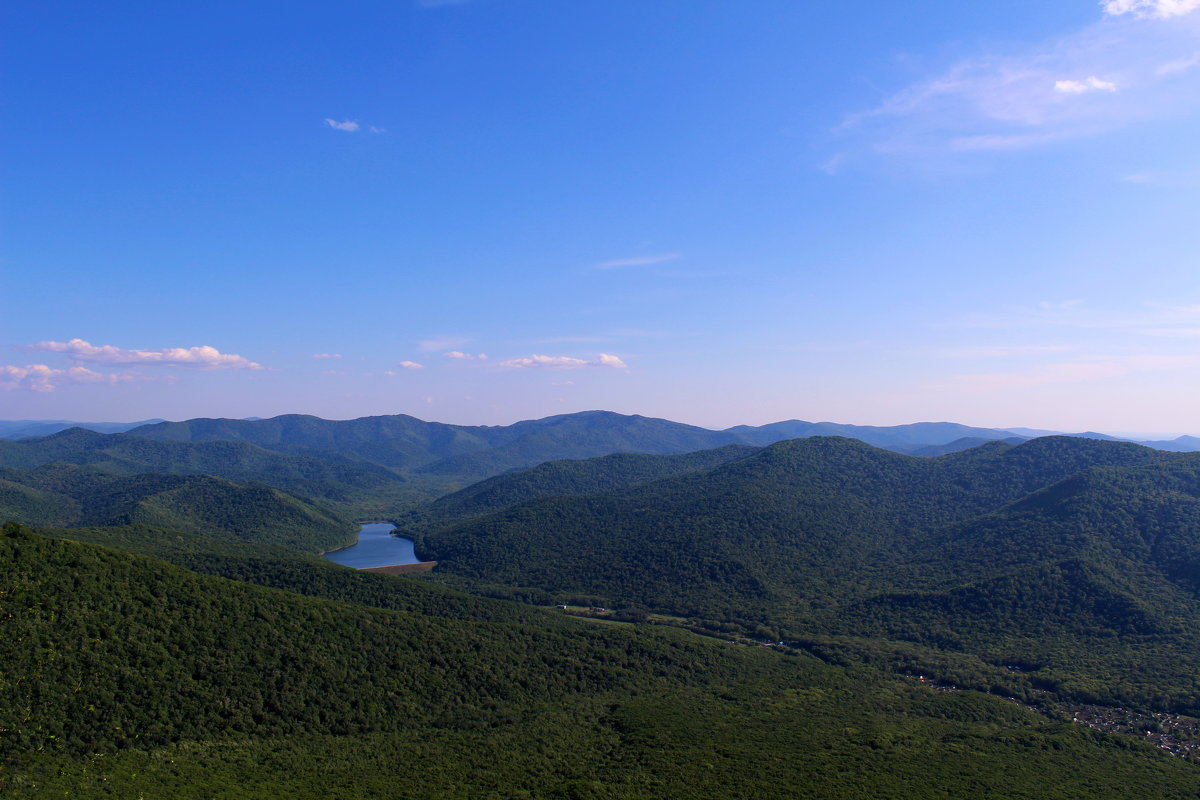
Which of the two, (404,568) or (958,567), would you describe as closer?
(958,567)

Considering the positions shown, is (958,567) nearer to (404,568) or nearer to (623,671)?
(623,671)

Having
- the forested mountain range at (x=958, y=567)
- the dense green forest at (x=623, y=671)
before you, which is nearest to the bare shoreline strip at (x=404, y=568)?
the forested mountain range at (x=958, y=567)

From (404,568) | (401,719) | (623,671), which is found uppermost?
(401,719)

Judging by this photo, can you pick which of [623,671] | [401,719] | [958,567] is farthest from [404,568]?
[958,567]

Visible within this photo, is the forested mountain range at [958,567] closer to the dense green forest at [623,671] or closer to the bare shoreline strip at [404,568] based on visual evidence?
the dense green forest at [623,671]

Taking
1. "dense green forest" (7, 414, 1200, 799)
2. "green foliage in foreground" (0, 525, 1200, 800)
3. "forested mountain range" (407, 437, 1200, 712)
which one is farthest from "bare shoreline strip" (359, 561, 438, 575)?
"green foliage in foreground" (0, 525, 1200, 800)

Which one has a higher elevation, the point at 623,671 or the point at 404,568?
the point at 623,671

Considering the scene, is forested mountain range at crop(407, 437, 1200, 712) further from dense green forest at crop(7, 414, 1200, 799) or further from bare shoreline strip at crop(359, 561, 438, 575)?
bare shoreline strip at crop(359, 561, 438, 575)

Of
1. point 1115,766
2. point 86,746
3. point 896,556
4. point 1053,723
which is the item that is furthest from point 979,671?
point 86,746

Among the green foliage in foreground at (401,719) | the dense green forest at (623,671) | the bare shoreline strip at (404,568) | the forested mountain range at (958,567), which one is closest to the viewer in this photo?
the green foliage in foreground at (401,719)
